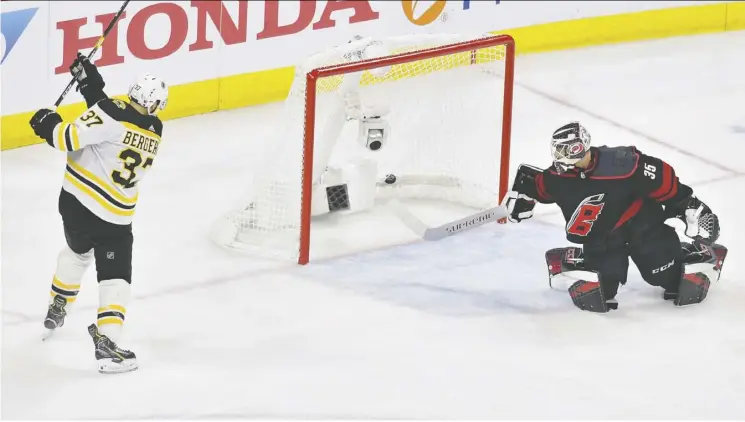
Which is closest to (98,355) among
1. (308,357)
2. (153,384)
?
(153,384)

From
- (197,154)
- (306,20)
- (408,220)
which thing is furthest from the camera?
(306,20)

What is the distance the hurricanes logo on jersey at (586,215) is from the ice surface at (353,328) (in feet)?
1.05

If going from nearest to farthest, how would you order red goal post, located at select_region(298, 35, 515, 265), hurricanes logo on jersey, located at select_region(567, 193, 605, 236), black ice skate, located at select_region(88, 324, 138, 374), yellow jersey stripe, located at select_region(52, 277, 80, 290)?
black ice skate, located at select_region(88, 324, 138, 374) → yellow jersey stripe, located at select_region(52, 277, 80, 290) → hurricanes logo on jersey, located at select_region(567, 193, 605, 236) → red goal post, located at select_region(298, 35, 515, 265)

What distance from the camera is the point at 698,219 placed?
534 centimetres

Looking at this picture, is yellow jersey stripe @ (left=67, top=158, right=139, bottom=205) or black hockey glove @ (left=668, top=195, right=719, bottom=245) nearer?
yellow jersey stripe @ (left=67, top=158, right=139, bottom=205)

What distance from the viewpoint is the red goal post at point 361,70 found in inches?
225

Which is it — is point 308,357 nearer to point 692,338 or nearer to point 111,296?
point 111,296

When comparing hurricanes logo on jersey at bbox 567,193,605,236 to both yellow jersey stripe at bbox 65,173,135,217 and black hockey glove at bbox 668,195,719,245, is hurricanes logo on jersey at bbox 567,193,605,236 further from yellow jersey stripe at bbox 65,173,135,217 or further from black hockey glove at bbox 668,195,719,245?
yellow jersey stripe at bbox 65,173,135,217

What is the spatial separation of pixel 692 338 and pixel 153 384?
1840 millimetres

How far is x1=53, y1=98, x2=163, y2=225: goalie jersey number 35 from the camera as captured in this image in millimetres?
4727

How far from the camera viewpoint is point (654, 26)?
878 cm

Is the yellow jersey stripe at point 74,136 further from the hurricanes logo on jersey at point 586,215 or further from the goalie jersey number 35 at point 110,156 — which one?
the hurricanes logo on jersey at point 586,215

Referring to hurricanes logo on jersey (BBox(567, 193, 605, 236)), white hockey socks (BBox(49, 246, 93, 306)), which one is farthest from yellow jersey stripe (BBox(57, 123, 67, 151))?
hurricanes logo on jersey (BBox(567, 193, 605, 236))

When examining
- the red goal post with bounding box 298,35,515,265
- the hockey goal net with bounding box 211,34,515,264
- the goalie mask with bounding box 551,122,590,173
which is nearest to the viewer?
the goalie mask with bounding box 551,122,590,173
